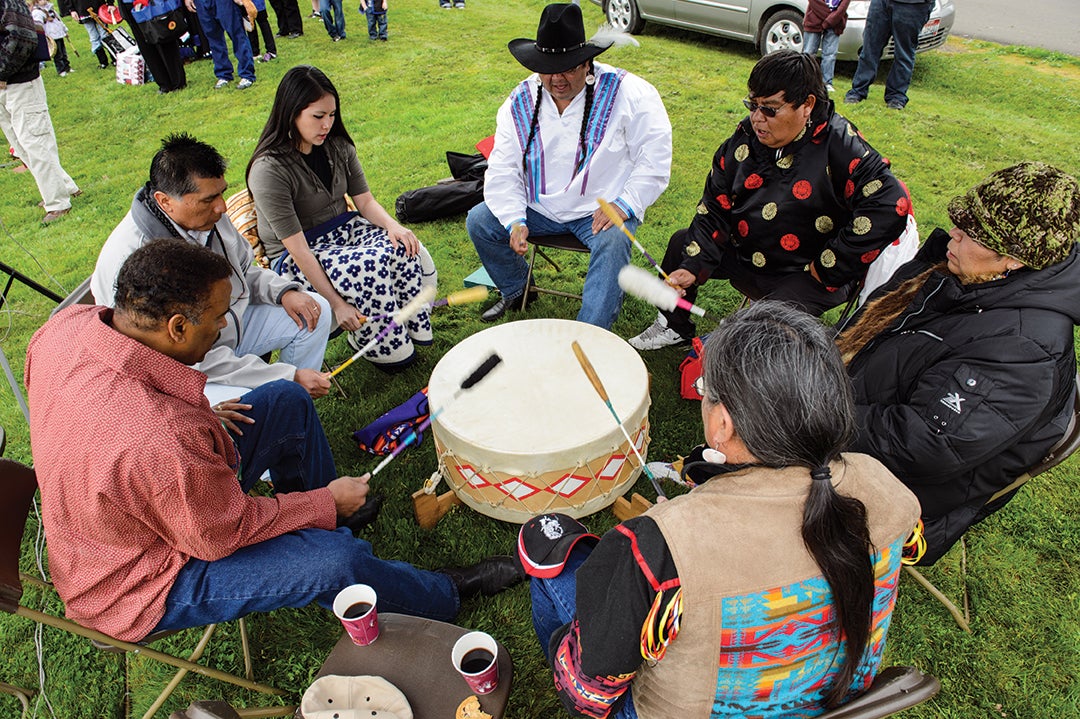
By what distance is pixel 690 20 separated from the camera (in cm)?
895

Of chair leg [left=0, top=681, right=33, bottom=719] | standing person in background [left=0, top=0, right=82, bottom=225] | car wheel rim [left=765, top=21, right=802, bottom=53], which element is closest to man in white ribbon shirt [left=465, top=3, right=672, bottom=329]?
chair leg [left=0, top=681, right=33, bottom=719]

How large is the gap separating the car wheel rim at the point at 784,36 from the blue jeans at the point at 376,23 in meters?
5.76

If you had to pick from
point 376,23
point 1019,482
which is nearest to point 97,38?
point 376,23

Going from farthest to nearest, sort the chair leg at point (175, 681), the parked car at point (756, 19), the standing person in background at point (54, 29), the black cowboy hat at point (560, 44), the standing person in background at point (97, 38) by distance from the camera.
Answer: the standing person in background at point (97, 38), the standing person in background at point (54, 29), the parked car at point (756, 19), the black cowboy hat at point (560, 44), the chair leg at point (175, 681)

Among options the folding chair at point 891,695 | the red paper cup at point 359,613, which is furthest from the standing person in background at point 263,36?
the folding chair at point 891,695

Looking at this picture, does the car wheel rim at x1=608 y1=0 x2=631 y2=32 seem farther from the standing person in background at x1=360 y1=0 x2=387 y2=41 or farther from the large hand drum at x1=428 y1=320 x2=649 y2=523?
the large hand drum at x1=428 y1=320 x2=649 y2=523

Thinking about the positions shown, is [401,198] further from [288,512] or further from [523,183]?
[288,512]

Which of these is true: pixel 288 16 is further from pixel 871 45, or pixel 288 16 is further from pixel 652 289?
pixel 652 289

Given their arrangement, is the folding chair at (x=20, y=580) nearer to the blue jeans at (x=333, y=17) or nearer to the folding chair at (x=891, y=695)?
the folding chair at (x=891, y=695)

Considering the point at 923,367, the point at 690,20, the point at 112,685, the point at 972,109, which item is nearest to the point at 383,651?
the point at 112,685

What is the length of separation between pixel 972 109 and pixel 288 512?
308 inches

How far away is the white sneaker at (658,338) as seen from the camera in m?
3.86

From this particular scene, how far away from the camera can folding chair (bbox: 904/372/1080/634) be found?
202 centimetres

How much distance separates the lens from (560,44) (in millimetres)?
3396
